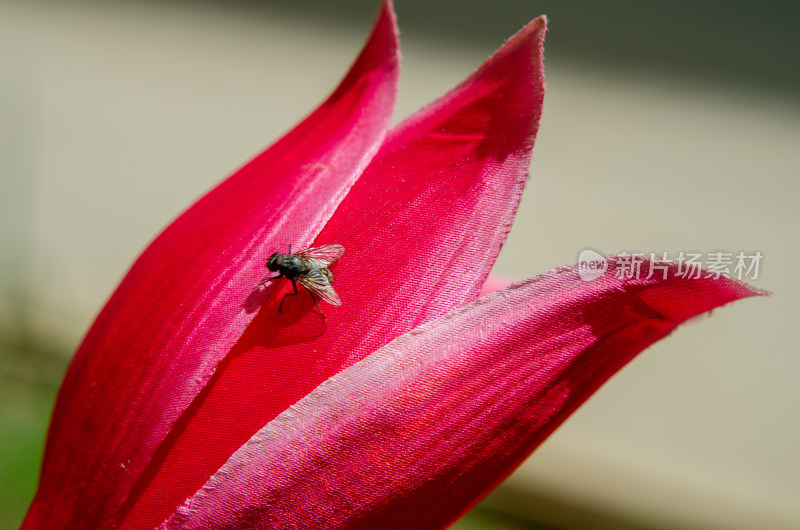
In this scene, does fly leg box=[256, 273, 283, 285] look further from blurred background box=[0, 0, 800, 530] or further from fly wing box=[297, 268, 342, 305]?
blurred background box=[0, 0, 800, 530]

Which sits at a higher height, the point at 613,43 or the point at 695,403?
the point at 613,43

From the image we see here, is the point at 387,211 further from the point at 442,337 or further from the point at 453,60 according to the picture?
the point at 453,60

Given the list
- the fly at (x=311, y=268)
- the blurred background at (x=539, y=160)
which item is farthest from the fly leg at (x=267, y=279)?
the blurred background at (x=539, y=160)

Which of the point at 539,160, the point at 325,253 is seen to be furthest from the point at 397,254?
the point at 539,160

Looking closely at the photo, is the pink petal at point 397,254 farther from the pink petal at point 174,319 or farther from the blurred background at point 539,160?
the blurred background at point 539,160

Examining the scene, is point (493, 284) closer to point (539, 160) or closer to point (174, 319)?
point (174, 319)

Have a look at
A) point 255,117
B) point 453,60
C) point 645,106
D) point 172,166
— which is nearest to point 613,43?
point 645,106
